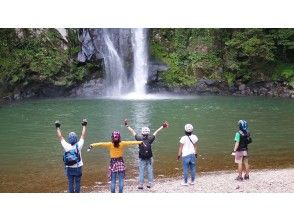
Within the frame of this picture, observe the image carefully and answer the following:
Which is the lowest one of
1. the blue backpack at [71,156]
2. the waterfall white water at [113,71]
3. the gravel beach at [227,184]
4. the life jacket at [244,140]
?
the gravel beach at [227,184]

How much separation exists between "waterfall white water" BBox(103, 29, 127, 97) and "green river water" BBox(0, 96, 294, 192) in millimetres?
4793

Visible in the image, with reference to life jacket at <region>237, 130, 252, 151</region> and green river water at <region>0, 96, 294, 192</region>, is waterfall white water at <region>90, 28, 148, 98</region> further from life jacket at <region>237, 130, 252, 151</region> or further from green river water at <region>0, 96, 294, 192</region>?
life jacket at <region>237, 130, 252, 151</region>

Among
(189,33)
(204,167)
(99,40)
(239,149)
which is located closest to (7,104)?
(99,40)

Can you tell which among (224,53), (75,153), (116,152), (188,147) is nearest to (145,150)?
(116,152)

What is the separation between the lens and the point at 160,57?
3819cm

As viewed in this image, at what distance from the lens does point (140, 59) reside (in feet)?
123

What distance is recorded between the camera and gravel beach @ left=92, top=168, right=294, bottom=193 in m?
9.98

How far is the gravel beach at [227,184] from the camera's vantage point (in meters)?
9.98

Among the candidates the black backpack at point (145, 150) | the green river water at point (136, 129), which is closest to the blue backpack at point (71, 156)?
the black backpack at point (145, 150)

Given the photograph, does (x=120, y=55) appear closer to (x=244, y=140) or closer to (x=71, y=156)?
(x=244, y=140)

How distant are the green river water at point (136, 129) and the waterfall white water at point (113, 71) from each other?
4793 mm

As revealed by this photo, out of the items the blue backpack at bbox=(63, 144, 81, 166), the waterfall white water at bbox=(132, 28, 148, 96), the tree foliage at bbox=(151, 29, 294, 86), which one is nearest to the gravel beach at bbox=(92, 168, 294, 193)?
the blue backpack at bbox=(63, 144, 81, 166)

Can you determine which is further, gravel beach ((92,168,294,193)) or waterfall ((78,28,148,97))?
waterfall ((78,28,148,97))

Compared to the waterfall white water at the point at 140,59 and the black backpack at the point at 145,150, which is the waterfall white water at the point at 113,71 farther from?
the black backpack at the point at 145,150
